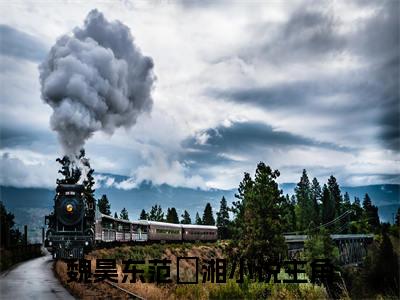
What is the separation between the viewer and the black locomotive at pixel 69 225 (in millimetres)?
27047

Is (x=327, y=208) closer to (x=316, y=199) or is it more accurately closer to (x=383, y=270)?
(x=316, y=199)

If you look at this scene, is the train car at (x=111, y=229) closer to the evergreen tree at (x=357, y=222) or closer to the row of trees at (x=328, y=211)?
the row of trees at (x=328, y=211)

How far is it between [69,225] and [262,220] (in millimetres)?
16532

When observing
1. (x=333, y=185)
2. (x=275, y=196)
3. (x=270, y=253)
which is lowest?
(x=270, y=253)

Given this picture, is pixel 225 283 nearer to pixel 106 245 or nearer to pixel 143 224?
pixel 106 245

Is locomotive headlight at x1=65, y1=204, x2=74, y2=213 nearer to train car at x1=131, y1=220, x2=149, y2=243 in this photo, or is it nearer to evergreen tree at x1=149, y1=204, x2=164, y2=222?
train car at x1=131, y1=220, x2=149, y2=243

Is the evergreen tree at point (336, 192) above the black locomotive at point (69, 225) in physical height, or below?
above

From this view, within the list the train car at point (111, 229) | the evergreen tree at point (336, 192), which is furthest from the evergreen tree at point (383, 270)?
the evergreen tree at point (336, 192)

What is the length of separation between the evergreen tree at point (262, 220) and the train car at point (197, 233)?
88.6 feet

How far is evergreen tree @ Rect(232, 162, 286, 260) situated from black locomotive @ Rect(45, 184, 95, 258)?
14.0 m

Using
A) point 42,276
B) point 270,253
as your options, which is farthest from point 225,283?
point 270,253

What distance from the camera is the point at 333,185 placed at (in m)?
125

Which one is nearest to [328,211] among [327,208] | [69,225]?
[327,208]

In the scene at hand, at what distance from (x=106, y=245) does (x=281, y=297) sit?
29.7m
